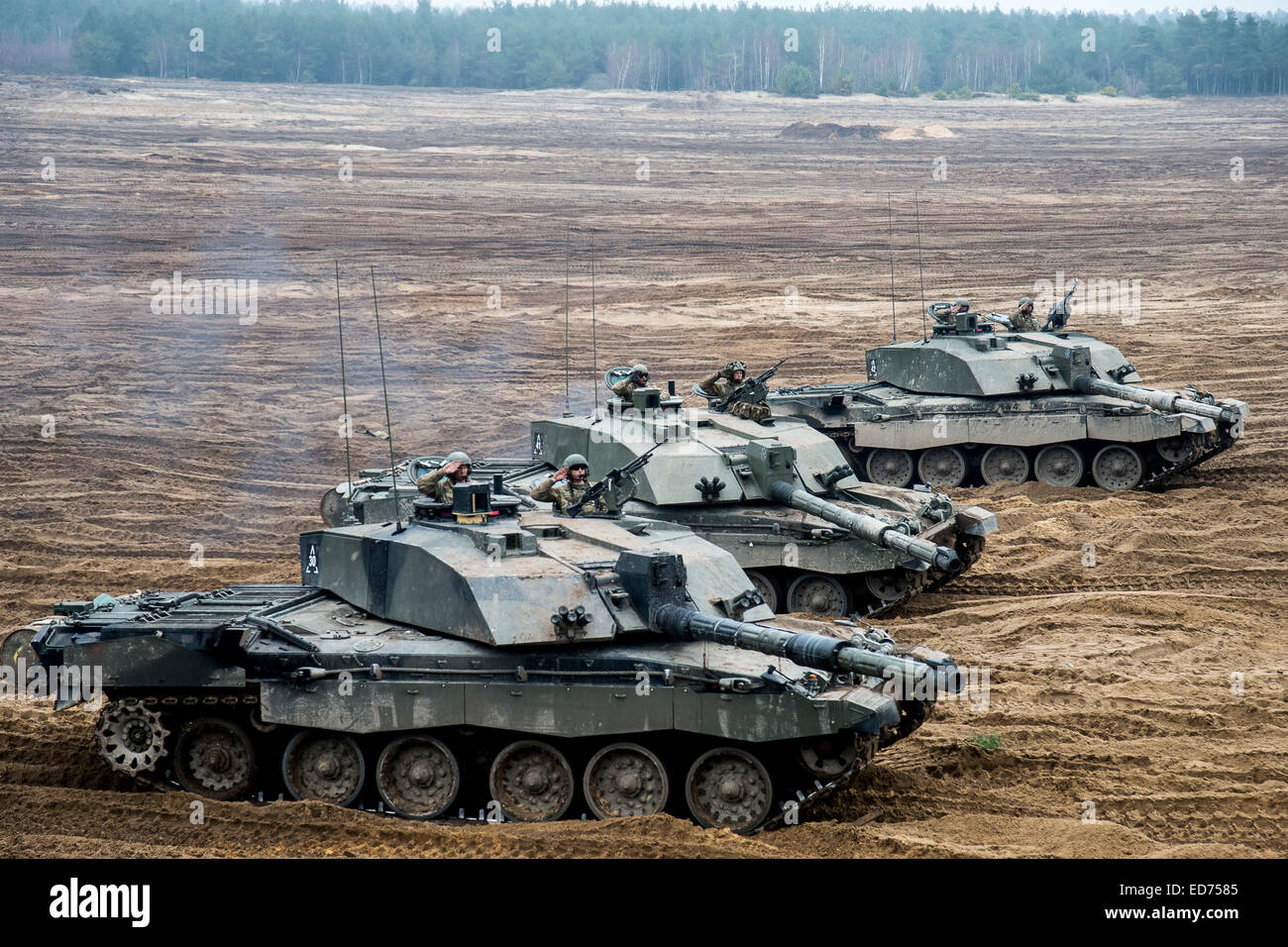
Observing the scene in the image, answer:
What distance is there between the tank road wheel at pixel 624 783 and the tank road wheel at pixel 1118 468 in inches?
488

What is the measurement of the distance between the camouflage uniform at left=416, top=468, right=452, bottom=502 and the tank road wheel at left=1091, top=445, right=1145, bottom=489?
39.0ft

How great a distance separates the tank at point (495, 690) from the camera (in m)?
10.4

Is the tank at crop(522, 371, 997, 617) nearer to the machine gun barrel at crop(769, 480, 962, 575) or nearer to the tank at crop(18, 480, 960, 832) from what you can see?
the machine gun barrel at crop(769, 480, 962, 575)

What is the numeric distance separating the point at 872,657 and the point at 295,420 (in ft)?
54.5

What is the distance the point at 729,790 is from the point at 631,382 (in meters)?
7.39

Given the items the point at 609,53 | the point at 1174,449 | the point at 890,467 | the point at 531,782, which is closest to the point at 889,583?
the point at 890,467

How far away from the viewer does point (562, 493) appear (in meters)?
12.9

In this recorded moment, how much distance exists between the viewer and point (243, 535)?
61.6ft

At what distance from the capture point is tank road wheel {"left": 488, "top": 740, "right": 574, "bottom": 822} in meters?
10.8

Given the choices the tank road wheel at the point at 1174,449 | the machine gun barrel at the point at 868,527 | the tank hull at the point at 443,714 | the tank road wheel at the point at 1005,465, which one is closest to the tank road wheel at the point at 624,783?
the tank hull at the point at 443,714

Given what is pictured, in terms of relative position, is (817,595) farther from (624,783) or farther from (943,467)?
(943,467)

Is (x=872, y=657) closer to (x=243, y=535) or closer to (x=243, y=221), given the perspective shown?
(x=243, y=535)

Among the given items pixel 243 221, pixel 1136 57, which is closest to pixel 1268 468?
pixel 243 221

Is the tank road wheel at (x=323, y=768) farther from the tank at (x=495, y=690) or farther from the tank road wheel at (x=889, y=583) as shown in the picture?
the tank road wheel at (x=889, y=583)
